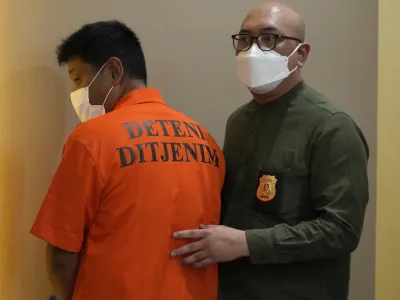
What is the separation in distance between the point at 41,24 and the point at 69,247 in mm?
800

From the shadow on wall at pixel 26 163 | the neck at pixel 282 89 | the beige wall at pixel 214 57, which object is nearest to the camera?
the shadow on wall at pixel 26 163

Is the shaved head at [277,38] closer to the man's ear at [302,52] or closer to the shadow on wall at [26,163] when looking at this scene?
the man's ear at [302,52]

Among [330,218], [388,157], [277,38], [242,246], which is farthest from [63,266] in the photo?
[388,157]

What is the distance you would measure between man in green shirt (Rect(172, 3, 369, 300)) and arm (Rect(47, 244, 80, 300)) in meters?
0.25

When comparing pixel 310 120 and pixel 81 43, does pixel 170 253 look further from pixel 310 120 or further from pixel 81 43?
pixel 81 43

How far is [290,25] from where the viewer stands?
1.43 m

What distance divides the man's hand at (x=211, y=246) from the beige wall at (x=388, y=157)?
34.0 inches

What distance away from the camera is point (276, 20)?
4.65ft

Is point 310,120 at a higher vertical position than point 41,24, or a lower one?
lower

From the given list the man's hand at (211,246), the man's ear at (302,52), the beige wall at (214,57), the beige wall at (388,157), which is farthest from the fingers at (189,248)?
the beige wall at (388,157)

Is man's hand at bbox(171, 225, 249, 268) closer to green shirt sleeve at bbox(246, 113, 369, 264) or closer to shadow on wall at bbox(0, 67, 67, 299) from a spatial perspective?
green shirt sleeve at bbox(246, 113, 369, 264)

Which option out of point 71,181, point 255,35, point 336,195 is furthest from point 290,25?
point 71,181

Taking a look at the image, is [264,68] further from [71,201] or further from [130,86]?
[71,201]

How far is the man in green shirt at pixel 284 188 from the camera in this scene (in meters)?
1.29
